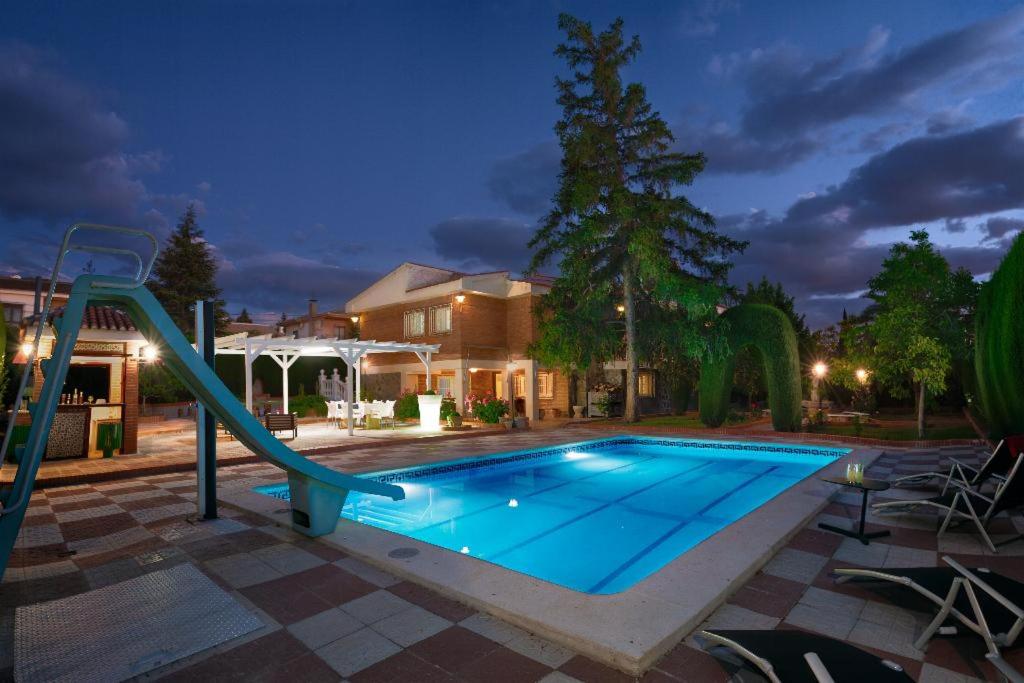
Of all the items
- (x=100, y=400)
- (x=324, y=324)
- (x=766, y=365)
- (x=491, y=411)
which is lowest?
(x=491, y=411)

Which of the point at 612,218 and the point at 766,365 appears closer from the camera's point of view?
the point at 766,365

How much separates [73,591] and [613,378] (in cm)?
2385

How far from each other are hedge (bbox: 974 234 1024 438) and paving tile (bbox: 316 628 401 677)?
10110mm

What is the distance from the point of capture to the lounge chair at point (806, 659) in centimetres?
217

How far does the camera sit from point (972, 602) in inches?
110

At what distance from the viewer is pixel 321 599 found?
12.6 ft

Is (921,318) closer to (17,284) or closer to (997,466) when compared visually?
(997,466)

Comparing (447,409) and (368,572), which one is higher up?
(447,409)

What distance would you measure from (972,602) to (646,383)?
25.5m

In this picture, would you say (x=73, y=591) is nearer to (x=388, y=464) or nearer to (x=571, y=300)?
(x=388, y=464)

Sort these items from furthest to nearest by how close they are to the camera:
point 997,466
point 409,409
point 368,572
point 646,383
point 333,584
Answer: point 646,383 → point 409,409 → point 997,466 → point 368,572 → point 333,584

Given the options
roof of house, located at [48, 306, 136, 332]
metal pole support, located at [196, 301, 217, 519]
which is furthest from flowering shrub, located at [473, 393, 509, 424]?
metal pole support, located at [196, 301, 217, 519]

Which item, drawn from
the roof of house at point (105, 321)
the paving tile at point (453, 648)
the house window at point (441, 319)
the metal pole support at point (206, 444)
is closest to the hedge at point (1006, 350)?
the paving tile at point (453, 648)

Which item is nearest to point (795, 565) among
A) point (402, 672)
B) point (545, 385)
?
point (402, 672)
